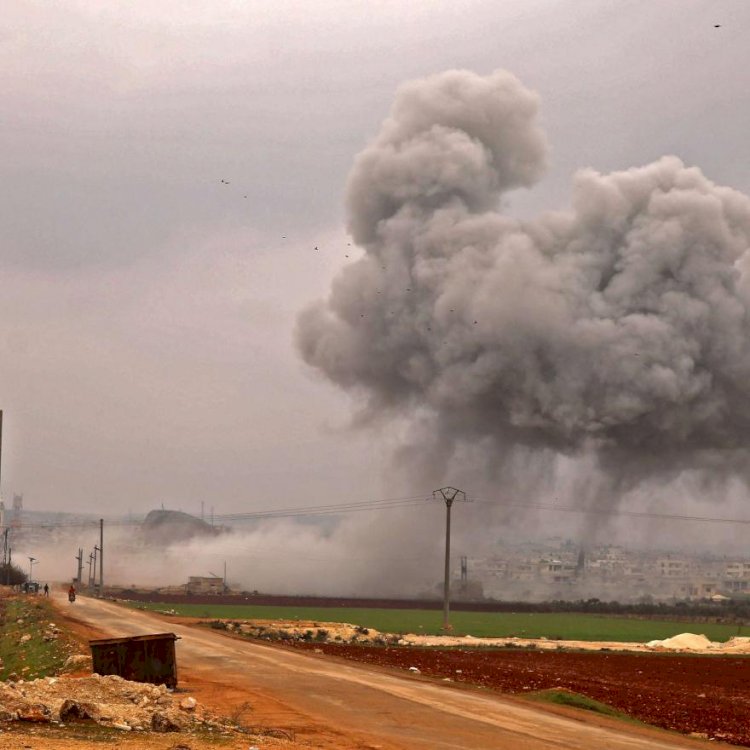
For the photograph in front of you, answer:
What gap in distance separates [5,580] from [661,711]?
152m

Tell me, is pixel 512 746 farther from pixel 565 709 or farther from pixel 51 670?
pixel 51 670

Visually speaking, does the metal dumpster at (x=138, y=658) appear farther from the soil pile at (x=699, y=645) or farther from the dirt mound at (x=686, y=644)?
the dirt mound at (x=686, y=644)

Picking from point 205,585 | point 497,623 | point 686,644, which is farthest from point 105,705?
point 205,585

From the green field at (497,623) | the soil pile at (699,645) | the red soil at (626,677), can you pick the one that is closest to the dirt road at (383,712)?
the red soil at (626,677)

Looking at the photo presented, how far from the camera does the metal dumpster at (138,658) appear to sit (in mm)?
26484

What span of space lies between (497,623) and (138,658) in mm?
71727

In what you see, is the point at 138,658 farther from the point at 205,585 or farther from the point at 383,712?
the point at 205,585

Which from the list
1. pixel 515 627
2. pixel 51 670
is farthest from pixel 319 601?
pixel 51 670

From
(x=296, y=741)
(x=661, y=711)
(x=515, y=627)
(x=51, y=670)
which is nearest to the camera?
(x=296, y=741)

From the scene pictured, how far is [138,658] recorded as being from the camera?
26953 mm

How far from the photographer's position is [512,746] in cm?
2062

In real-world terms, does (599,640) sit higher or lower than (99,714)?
lower

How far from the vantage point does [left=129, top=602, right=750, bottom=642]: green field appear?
268 ft

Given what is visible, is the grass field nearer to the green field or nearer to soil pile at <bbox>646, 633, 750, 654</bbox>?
the green field
